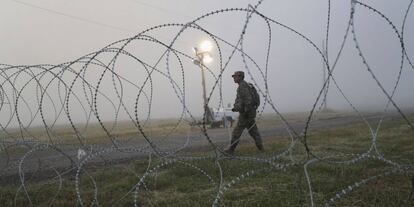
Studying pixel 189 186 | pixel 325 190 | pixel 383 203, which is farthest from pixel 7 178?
pixel 383 203

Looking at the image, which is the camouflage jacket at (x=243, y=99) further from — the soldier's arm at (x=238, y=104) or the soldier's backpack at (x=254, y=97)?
the soldier's backpack at (x=254, y=97)

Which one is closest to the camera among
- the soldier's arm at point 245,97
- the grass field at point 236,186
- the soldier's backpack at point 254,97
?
the grass field at point 236,186

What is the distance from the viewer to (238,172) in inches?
332

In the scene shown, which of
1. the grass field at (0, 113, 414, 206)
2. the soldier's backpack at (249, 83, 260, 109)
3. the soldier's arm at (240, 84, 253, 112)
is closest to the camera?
the grass field at (0, 113, 414, 206)

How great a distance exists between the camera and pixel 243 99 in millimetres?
11406

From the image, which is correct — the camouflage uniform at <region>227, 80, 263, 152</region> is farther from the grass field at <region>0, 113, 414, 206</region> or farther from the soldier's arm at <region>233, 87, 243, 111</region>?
the grass field at <region>0, 113, 414, 206</region>

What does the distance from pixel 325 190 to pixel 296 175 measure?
1.01 meters

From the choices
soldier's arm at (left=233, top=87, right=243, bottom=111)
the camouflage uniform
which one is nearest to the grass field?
the camouflage uniform

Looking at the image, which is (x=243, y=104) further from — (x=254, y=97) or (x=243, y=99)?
(x=254, y=97)

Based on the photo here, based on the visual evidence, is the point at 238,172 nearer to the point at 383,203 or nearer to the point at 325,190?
the point at 325,190

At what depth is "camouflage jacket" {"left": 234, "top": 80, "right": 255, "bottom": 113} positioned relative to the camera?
11.4 meters

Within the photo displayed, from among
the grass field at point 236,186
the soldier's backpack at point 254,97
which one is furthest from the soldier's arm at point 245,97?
the grass field at point 236,186

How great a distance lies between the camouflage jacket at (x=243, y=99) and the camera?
37.3 feet

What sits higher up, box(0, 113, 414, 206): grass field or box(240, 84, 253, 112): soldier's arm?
box(240, 84, 253, 112): soldier's arm
